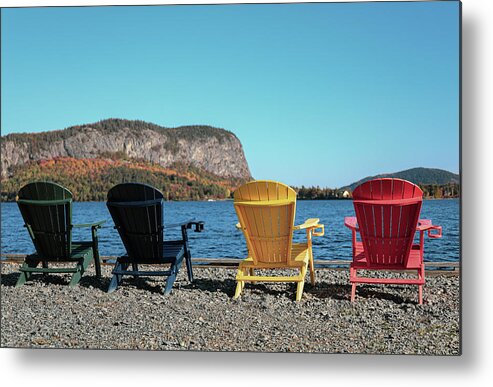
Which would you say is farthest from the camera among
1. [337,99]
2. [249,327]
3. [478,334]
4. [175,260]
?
[337,99]

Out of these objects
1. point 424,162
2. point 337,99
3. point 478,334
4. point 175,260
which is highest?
point 337,99

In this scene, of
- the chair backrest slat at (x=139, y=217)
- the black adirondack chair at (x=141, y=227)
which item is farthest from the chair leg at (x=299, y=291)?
the chair backrest slat at (x=139, y=217)

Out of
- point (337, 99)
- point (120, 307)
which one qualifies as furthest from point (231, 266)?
point (337, 99)

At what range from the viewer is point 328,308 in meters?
4.77

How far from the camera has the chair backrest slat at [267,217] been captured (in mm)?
4766

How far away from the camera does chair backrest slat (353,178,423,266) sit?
455 centimetres

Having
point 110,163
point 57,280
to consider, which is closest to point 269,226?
point 57,280

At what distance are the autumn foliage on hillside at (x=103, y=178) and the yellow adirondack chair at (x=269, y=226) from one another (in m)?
1.19

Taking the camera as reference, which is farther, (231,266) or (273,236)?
(231,266)

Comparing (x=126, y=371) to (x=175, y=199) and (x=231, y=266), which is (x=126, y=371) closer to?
(x=231, y=266)

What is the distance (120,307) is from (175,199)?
262 cm

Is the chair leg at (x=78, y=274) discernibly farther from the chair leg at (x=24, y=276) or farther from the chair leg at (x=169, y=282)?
the chair leg at (x=169, y=282)

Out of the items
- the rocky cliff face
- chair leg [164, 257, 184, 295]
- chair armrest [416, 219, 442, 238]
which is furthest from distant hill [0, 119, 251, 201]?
chair armrest [416, 219, 442, 238]

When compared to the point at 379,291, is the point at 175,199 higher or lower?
higher
